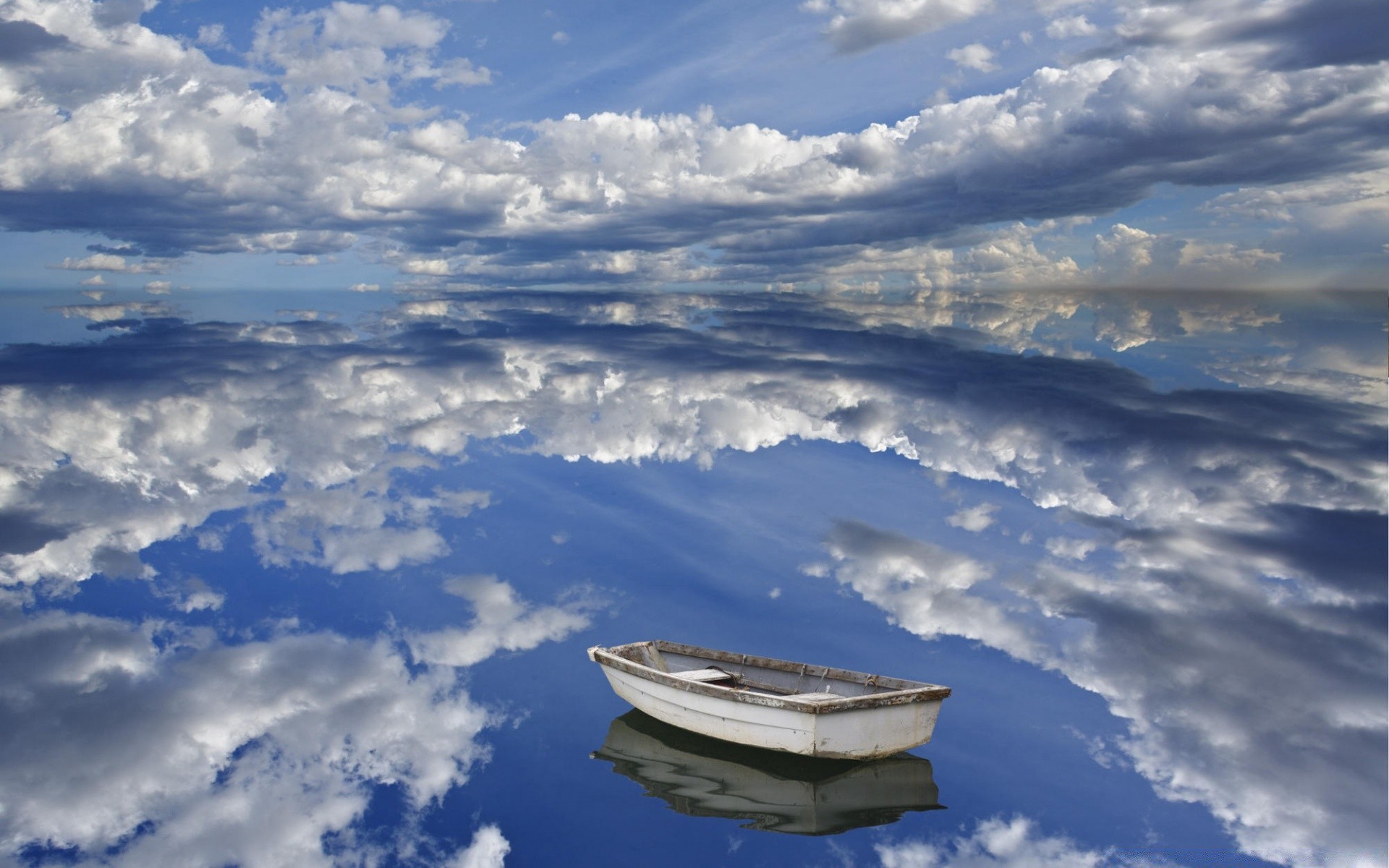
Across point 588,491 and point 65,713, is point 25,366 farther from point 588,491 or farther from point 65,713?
point 65,713

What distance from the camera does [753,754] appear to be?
70.0 ft

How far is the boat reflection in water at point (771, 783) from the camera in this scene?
19.4 metres

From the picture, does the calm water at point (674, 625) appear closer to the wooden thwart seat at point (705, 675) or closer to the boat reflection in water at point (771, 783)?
the boat reflection in water at point (771, 783)

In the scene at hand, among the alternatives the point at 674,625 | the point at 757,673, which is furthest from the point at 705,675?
the point at 674,625

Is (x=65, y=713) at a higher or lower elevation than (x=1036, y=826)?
higher

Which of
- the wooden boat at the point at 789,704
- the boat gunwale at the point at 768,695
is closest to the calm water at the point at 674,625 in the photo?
the wooden boat at the point at 789,704

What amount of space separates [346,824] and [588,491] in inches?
1171

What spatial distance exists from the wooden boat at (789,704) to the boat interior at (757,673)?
25 millimetres

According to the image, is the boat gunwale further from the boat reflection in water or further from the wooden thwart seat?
the boat reflection in water

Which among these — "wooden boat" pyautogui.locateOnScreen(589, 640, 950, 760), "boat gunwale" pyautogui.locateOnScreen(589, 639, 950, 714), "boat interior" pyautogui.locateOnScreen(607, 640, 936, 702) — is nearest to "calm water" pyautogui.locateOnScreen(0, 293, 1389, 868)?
"wooden boat" pyautogui.locateOnScreen(589, 640, 950, 760)

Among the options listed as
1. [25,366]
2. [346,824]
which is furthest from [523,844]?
[25,366]

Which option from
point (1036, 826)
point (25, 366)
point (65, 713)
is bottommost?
point (1036, 826)

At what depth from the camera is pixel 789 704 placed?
19.8 meters

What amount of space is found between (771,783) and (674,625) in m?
9.98
